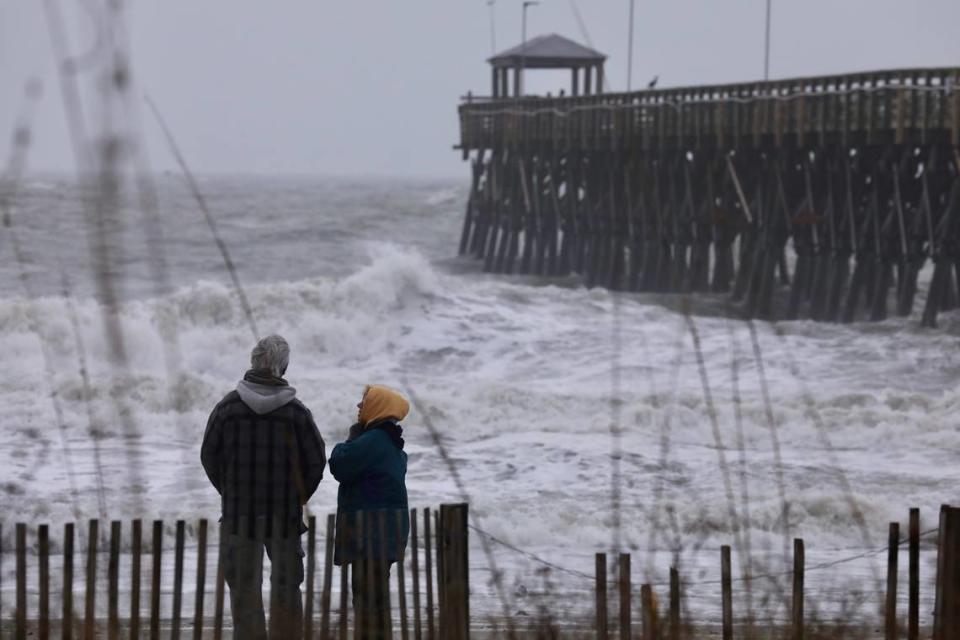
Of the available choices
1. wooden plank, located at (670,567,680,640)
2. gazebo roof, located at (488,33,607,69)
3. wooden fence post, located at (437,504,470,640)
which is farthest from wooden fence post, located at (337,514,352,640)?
gazebo roof, located at (488,33,607,69)

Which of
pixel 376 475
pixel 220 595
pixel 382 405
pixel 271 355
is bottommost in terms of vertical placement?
pixel 220 595

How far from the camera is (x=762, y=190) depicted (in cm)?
2592

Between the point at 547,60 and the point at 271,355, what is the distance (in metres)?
33.0

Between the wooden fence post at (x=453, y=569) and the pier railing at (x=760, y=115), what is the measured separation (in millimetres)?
12844

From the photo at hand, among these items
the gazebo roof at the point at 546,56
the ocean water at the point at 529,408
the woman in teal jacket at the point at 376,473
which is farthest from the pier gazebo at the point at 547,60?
the woman in teal jacket at the point at 376,473

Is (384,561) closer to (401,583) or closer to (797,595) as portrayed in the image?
(401,583)

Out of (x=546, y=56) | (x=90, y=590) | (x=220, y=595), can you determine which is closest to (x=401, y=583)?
(x=220, y=595)

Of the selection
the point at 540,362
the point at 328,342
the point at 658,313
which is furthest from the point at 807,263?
the point at 328,342

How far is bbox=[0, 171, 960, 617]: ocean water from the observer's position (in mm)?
9703

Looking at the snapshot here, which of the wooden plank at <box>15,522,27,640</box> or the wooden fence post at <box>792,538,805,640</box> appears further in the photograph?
the wooden fence post at <box>792,538,805,640</box>

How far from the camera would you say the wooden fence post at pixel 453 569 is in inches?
191

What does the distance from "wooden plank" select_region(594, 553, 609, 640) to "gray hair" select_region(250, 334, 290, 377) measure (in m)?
1.23

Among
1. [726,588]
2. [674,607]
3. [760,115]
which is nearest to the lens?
[674,607]

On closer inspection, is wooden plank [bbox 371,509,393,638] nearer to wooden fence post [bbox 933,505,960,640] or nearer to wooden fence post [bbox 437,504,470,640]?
wooden fence post [bbox 437,504,470,640]
